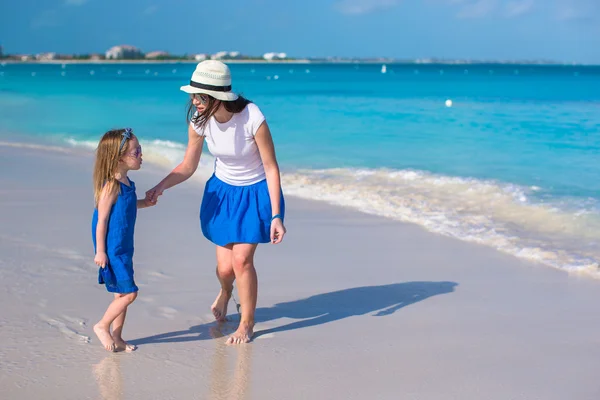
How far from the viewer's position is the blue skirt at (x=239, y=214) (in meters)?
3.94

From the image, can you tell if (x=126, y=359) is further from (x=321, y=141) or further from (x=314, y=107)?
(x=314, y=107)

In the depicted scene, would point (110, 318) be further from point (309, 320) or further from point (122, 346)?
point (309, 320)

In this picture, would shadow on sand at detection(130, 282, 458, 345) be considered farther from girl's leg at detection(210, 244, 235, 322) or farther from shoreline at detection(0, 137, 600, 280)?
shoreline at detection(0, 137, 600, 280)

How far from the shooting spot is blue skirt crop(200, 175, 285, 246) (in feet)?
12.9

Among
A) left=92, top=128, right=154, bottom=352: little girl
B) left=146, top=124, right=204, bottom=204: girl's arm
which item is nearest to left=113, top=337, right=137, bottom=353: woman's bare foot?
left=92, top=128, right=154, bottom=352: little girl

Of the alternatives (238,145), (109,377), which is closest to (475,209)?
(238,145)

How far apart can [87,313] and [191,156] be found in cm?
114

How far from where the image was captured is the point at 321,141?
16875 millimetres

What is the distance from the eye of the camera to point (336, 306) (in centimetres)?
477

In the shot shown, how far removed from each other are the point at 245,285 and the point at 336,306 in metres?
0.93

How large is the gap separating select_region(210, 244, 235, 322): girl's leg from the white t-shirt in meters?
0.39

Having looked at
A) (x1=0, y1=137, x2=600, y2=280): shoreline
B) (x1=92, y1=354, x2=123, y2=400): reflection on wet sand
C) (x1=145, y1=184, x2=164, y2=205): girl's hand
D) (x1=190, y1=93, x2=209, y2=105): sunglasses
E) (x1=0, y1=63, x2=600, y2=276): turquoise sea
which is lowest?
(x1=0, y1=63, x2=600, y2=276): turquoise sea

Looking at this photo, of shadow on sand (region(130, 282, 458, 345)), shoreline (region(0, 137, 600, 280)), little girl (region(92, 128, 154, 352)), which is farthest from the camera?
shoreline (region(0, 137, 600, 280))

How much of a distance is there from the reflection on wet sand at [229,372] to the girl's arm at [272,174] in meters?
0.61
